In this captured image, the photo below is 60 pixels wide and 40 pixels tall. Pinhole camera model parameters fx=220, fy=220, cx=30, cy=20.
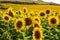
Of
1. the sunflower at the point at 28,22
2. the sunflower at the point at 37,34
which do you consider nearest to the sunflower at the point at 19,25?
the sunflower at the point at 28,22

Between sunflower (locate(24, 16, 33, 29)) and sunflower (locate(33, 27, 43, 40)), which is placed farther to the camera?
sunflower (locate(24, 16, 33, 29))

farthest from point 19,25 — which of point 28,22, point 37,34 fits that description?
point 37,34

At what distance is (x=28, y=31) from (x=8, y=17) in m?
0.40

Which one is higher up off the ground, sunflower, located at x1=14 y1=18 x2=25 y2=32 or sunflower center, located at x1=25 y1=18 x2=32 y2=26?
sunflower center, located at x1=25 y1=18 x2=32 y2=26

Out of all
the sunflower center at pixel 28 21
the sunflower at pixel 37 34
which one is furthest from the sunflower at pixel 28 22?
the sunflower at pixel 37 34

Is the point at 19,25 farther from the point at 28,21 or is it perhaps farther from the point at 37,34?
the point at 37,34

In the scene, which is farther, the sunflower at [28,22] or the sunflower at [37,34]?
the sunflower at [28,22]

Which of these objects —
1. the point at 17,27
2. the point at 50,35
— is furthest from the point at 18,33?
the point at 50,35

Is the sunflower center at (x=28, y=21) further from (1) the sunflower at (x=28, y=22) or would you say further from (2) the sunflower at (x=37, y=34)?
(2) the sunflower at (x=37, y=34)

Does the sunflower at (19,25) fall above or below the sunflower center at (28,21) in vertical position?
below

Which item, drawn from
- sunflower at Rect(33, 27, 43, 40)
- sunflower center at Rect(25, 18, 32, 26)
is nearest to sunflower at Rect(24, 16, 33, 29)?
sunflower center at Rect(25, 18, 32, 26)

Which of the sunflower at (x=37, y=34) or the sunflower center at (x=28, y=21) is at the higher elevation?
the sunflower center at (x=28, y=21)

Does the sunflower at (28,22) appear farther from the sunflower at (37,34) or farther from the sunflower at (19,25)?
the sunflower at (37,34)

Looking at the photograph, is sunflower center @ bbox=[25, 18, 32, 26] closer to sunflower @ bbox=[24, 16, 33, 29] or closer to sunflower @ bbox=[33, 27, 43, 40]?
sunflower @ bbox=[24, 16, 33, 29]
